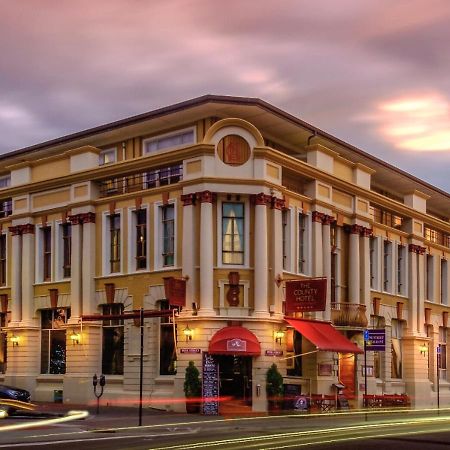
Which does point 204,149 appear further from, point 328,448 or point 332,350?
Answer: point 328,448

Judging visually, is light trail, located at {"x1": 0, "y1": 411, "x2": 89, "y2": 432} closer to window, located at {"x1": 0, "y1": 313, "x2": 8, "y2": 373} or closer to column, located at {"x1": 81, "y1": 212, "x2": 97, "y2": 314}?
column, located at {"x1": 81, "y1": 212, "x2": 97, "y2": 314}


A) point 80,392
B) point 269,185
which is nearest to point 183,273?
point 269,185

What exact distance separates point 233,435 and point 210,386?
515 inches

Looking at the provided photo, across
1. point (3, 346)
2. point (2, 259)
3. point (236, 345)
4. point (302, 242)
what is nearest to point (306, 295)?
point (236, 345)

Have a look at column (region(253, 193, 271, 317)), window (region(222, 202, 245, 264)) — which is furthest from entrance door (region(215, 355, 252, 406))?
window (region(222, 202, 245, 264))

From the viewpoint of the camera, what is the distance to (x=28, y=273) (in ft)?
156

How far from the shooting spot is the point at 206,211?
131ft

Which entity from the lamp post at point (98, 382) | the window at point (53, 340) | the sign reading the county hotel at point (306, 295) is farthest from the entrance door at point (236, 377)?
the window at point (53, 340)

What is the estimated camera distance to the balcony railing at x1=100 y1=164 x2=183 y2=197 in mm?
42156

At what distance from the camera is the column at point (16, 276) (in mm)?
47625

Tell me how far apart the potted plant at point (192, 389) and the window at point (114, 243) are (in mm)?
7672

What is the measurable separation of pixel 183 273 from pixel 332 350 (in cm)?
770

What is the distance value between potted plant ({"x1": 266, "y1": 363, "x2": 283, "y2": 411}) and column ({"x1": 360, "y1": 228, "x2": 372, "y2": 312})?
10793 mm

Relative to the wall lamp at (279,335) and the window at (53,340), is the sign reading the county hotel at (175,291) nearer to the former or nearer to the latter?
the wall lamp at (279,335)
